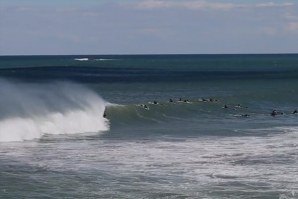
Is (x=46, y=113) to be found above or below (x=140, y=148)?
above

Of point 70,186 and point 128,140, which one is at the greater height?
point 128,140

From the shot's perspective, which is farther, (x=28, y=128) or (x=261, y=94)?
(x=261, y=94)

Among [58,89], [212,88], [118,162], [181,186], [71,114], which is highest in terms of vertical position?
[212,88]

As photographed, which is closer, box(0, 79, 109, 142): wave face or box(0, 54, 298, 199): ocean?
box(0, 54, 298, 199): ocean

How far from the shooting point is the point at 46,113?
50781 mm

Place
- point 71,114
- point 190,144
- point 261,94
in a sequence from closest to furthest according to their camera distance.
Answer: point 190,144 < point 71,114 < point 261,94

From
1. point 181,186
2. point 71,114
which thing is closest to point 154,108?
point 71,114

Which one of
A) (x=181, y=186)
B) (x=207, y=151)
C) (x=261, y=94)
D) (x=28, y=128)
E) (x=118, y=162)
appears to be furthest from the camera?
(x=261, y=94)

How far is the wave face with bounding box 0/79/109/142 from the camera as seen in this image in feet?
145

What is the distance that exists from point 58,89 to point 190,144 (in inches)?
1068

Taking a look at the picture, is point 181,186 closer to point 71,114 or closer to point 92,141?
point 92,141

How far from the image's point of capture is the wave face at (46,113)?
4434cm

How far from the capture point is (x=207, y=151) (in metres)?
37.0

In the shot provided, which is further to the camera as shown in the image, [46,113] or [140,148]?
[46,113]
